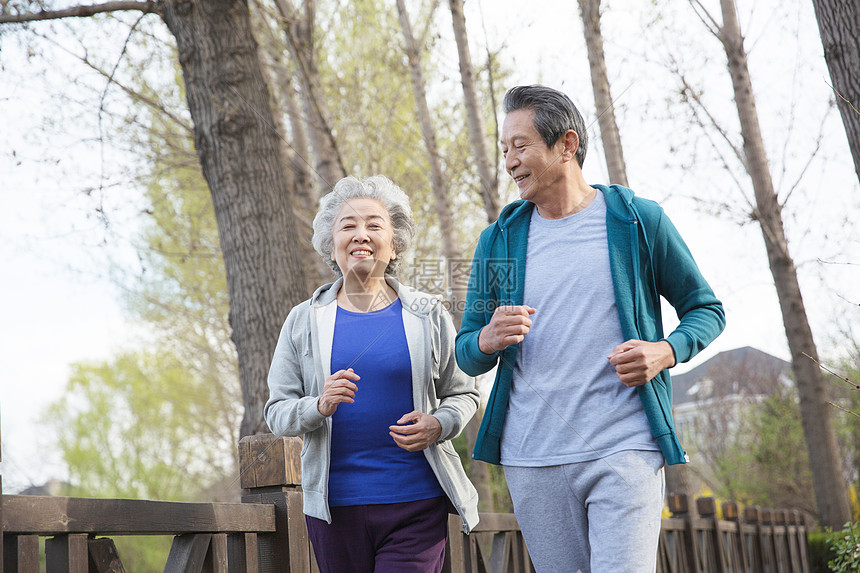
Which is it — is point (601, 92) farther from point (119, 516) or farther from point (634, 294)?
point (119, 516)

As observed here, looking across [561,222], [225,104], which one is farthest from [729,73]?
[561,222]

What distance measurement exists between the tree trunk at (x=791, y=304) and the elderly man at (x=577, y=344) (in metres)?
7.79

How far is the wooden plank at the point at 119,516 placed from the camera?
183 centimetres

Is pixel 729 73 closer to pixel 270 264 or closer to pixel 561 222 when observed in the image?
pixel 270 264

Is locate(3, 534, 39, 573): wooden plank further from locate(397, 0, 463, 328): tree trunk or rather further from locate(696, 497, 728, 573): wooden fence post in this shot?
locate(696, 497, 728, 573): wooden fence post

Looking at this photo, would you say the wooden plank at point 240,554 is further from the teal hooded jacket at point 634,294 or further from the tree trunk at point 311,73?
the tree trunk at point 311,73

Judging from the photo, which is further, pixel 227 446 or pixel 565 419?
pixel 227 446

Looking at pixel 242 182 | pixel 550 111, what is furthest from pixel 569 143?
pixel 242 182

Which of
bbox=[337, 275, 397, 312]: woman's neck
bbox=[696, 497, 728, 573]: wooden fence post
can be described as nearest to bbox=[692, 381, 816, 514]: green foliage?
bbox=[696, 497, 728, 573]: wooden fence post

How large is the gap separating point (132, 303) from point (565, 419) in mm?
16702

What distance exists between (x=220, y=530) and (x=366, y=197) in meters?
1.20

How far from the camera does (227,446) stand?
19781mm

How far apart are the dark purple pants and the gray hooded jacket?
7 cm

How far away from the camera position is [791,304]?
918 cm
